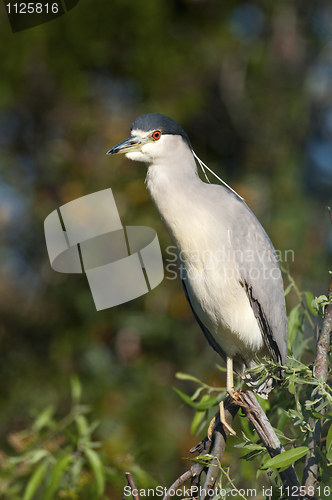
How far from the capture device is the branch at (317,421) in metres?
1.01

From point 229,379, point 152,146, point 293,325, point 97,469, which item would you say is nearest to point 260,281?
point 293,325

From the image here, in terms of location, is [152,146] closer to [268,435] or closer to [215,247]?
[215,247]

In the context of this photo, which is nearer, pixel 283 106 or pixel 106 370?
pixel 106 370

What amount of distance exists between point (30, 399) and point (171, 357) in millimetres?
1060

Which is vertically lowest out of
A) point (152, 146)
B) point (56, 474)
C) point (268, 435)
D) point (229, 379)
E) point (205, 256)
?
point (56, 474)

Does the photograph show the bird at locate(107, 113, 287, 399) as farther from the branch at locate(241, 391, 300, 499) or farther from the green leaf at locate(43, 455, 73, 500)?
the green leaf at locate(43, 455, 73, 500)

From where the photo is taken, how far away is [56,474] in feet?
5.11

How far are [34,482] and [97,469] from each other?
0.27 meters

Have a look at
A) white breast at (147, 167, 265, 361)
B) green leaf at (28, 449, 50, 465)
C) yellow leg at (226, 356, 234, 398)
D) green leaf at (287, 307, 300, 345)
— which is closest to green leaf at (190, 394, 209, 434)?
yellow leg at (226, 356, 234, 398)

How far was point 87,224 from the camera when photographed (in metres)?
2.81

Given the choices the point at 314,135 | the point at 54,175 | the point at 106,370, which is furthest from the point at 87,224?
the point at 314,135

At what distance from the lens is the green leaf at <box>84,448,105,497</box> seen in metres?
1.56

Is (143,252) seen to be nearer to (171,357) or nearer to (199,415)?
(171,357)

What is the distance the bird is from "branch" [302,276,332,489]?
1.66 ft
